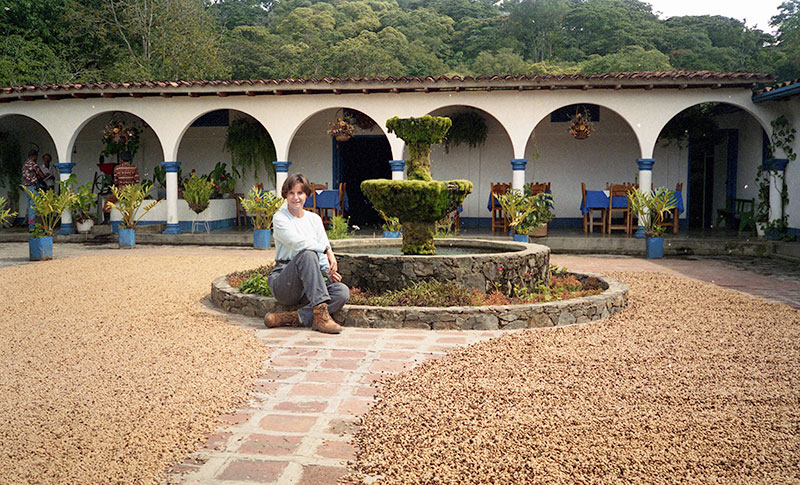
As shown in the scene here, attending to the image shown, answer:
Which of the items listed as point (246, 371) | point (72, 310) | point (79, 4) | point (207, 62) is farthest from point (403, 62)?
point (246, 371)

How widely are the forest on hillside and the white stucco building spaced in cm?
887

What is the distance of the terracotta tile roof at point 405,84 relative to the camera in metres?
11.3

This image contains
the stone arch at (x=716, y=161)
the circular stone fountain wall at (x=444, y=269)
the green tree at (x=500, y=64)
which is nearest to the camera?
the circular stone fountain wall at (x=444, y=269)

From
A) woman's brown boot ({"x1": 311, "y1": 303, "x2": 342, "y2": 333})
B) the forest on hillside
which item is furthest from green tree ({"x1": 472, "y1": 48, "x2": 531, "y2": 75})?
woman's brown boot ({"x1": 311, "y1": 303, "x2": 342, "y2": 333})

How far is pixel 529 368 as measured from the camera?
13.0 ft

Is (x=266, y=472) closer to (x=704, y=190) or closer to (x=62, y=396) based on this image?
(x=62, y=396)

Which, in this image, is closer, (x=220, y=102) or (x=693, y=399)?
(x=693, y=399)

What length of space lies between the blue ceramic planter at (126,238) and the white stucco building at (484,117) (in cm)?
116

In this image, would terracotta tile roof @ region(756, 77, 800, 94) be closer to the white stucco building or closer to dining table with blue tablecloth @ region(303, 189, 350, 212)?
the white stucco building

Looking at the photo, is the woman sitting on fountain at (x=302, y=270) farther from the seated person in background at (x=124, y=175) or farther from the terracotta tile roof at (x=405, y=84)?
the seated person in background at (x=124, y=175)

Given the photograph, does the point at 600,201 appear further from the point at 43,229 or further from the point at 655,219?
the point at 43,229

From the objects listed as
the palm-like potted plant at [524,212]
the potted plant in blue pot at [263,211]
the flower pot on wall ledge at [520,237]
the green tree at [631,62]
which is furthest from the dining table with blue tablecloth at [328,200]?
the green tree at [631,62]

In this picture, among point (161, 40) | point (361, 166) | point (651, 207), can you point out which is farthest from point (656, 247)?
point (161, 40)

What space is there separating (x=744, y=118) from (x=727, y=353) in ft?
34.2
